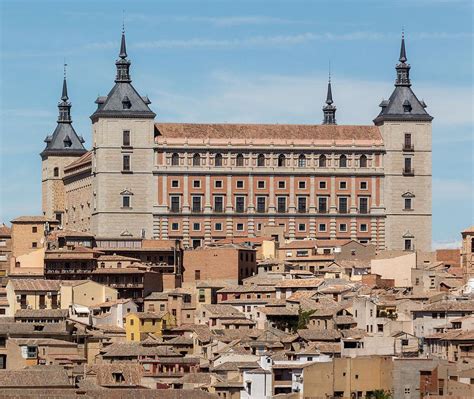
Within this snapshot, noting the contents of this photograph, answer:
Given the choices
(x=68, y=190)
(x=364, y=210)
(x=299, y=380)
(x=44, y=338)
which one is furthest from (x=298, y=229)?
(x=299, y=380)

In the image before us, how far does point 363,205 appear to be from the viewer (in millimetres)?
156125

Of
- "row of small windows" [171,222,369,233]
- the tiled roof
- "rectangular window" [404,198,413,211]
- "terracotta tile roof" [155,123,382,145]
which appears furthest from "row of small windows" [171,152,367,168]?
the tiled roof

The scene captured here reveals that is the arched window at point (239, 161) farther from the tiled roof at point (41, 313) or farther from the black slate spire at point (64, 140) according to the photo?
the tiled roof at point (41, 313)

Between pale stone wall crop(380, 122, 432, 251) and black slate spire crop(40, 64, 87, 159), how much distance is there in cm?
3034

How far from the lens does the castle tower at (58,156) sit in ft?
567

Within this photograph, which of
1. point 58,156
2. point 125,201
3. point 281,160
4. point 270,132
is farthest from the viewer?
point 58,156

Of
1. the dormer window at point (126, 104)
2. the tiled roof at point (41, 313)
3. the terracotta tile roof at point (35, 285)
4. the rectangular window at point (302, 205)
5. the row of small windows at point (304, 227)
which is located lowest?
the tiled roof at point (41, 313)

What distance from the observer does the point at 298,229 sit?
155m

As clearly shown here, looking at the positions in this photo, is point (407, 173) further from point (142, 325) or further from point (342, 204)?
point (142, 325)

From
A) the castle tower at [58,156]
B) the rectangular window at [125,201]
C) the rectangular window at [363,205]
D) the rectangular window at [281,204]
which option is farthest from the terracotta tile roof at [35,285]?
the castle tower at [58,156]

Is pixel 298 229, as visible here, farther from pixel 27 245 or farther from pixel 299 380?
pixel 299 380

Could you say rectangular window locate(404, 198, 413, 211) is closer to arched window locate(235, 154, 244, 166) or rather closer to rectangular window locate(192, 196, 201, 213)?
arched window locate(235, 154, 244, 166)

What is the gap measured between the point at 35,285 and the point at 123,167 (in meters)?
33.0

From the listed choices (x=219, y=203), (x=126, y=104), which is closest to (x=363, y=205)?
(x=219, y=203)
